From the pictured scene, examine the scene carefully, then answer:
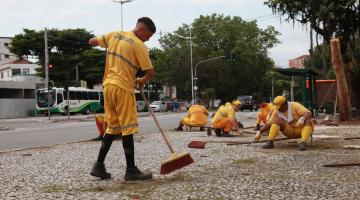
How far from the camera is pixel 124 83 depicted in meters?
6.15

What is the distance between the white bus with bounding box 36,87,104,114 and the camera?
4791 centimetres

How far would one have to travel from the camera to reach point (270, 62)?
231 ft

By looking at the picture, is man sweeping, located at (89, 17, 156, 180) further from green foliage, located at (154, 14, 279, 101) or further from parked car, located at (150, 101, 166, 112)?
green foliage, located at (154, 14, 279, 101)

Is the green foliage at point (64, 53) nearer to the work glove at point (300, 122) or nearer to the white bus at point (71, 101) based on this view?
the white bus at point (71, 101)

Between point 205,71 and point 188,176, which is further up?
point 205,71

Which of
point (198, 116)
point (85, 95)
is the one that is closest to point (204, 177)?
point (198, 116)

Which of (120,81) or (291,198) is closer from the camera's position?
(291,198)

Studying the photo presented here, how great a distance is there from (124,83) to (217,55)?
57.8m

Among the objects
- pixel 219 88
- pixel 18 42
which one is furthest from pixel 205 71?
pixel 18 42

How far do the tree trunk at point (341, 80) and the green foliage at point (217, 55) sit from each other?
43.0 m

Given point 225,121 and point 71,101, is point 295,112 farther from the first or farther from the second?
point 71,101

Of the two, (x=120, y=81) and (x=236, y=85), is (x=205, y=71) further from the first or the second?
(x=120, y=81)

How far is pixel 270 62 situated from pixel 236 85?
7.15 meters

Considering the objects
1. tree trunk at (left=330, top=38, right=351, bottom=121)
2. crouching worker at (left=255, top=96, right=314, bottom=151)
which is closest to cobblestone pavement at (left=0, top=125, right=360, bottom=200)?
crouching worker at (left=255, top=96, right=314, bottom=151)
